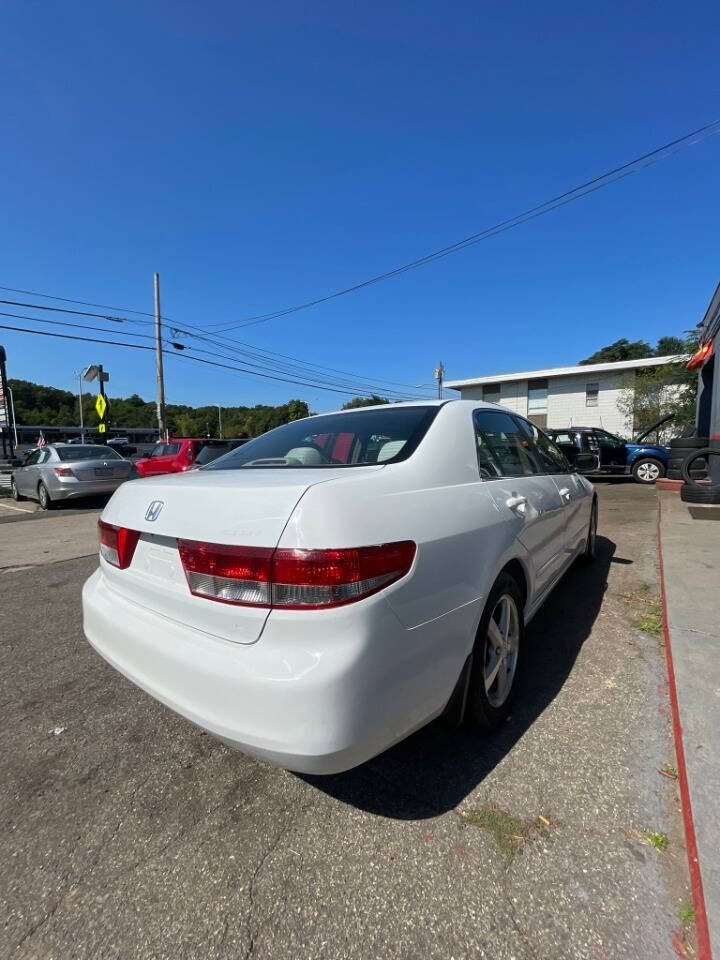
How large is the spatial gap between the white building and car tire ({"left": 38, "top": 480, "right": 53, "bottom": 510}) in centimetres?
2102

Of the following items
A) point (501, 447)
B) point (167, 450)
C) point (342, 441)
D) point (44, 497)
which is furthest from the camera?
point (167, 450)

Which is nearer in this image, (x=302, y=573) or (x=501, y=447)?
(x=302, y=573)

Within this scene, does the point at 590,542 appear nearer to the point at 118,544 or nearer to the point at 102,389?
the point at 118,544

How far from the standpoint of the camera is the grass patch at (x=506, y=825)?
1.68 meters

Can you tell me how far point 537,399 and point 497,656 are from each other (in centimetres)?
2857

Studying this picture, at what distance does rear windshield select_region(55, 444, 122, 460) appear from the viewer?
1083 cm

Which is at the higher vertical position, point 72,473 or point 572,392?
point 572,392

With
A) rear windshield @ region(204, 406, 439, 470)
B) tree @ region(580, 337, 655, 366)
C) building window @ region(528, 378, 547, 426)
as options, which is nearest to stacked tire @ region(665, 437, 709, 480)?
rear windshield @ region(204, 406, 439, 470)

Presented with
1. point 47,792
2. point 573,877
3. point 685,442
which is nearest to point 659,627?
point 573,877

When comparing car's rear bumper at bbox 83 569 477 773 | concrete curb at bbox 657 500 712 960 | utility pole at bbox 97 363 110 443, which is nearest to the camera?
concrete curb at bbox 657 500 712 960

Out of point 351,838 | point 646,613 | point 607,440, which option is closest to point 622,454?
point 607,440

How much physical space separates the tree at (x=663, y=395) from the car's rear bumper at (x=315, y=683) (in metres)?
24.6

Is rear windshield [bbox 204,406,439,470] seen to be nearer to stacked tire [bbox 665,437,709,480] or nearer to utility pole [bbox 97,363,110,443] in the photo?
stacked tire [bbox 665,437,709,480]

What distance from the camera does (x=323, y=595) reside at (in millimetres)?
1500
